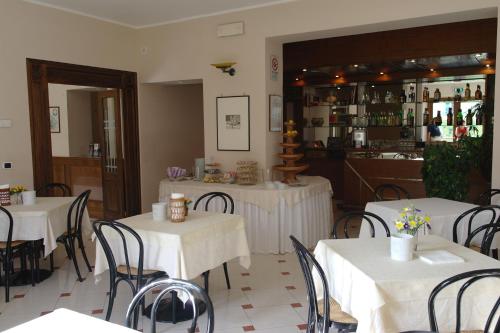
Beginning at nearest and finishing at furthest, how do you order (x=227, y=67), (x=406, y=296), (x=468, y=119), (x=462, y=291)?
1. (x=462, y=291)
2. (x=406, y=296)
3. (x=227, y=67)
4. (x=468, y=119)

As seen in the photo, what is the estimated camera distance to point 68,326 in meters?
1.90

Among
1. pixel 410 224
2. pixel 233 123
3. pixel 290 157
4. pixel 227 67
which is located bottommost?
pixel 410 224

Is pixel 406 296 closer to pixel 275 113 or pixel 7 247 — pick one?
pixel 7 247

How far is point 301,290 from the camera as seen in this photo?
14.4ft

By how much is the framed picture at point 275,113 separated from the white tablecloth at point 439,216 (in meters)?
2.28

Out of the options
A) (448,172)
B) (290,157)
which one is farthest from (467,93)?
(290,157)

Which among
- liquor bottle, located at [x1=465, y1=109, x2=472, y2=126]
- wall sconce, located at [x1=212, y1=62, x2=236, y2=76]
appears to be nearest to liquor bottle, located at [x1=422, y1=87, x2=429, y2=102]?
liquor bottle, located at [x1=465, y1=109, x2=472, y2=126]

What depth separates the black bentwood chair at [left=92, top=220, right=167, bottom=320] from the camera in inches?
134

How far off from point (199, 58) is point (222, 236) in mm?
3840

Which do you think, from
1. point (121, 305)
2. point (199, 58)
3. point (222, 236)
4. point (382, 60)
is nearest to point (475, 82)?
point (382, 60)

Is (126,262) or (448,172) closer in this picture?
(126,262)

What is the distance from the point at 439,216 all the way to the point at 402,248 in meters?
1.53

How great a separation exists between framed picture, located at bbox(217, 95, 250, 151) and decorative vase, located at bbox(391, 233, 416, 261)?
394 centimetres

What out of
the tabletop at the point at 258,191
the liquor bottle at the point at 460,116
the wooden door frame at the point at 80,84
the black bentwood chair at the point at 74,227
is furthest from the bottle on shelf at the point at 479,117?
the black bentwood chair at the point at 74,227
